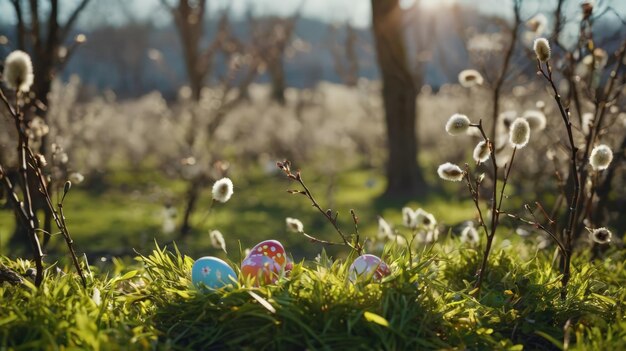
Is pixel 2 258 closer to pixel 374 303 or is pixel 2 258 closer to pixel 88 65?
pixel 374 303

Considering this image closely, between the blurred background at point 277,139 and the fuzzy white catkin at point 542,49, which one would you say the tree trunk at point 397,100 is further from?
the fuzzy white catkin at point 542,49

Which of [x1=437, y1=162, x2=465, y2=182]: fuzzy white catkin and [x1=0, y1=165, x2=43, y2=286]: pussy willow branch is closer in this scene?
[x1=0, y1=165, x2=43, y2=286]: pussy willow branch

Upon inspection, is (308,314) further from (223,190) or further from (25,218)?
(25,218)

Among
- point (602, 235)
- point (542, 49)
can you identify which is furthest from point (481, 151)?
point (602, 235)

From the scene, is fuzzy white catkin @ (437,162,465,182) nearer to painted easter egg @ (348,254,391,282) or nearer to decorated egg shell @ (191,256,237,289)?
painted easter egg @ (348,254,391,282)

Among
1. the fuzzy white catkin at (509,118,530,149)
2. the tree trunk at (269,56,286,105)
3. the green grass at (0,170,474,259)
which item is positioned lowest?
the tree trunk at (269,56,286,105)

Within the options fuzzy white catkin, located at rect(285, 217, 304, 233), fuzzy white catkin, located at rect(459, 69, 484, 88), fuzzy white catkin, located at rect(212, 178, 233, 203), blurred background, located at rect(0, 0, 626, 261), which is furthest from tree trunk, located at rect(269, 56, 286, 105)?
fuzzy white catkin, located at rect(212, 178, 233, 203)

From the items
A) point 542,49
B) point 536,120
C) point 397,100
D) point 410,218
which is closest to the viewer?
point 542,49
